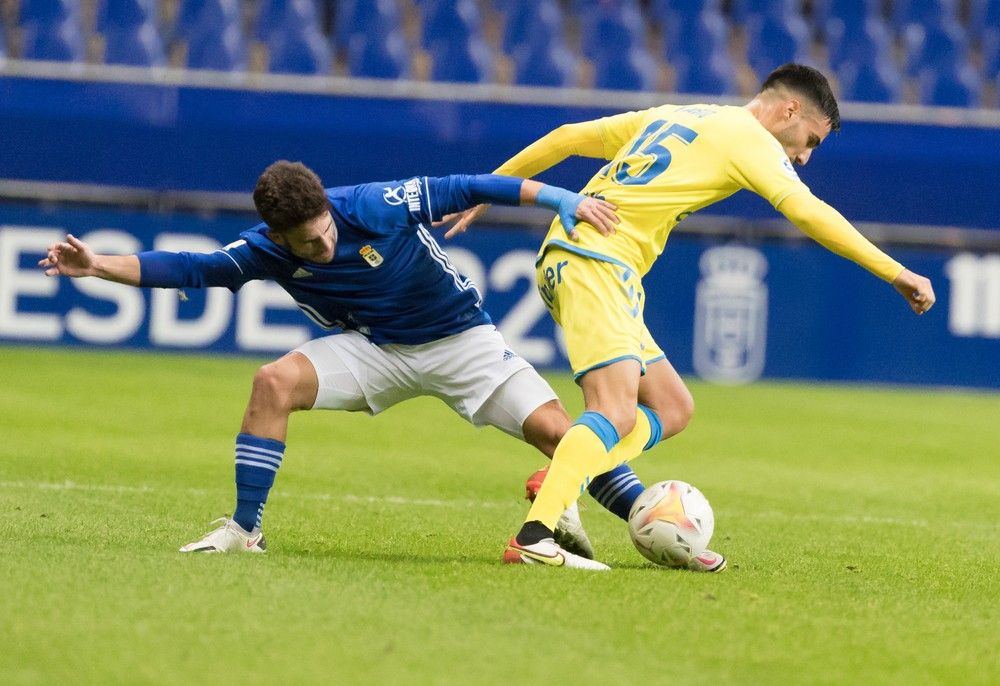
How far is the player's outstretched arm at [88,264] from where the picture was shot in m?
5.29

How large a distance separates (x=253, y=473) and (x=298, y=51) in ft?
38.0

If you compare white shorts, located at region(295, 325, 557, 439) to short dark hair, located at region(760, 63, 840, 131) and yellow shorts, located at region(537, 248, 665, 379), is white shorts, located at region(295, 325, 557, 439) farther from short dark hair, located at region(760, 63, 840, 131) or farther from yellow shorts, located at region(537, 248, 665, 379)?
short dark hair, located at region(760, 63, 840, 131)

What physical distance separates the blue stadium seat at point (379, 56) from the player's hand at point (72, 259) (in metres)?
11.4

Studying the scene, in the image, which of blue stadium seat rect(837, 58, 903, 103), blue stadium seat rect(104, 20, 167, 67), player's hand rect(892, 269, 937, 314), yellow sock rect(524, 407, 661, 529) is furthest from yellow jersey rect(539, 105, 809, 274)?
blue stadium seat rect(837, 58, 903, 103)

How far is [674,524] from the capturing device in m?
5.50

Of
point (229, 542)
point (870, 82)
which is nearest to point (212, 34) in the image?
point (870, 82)

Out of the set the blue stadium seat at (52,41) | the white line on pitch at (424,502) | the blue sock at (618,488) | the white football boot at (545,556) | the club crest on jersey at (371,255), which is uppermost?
the blue stadium seat at (52,41)

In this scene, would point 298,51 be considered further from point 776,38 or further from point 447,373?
point 447,373

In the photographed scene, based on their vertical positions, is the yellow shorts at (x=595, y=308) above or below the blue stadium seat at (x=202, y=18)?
below

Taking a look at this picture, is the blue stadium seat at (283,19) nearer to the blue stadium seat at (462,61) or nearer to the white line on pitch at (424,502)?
the blue stadium seat at (462,61)

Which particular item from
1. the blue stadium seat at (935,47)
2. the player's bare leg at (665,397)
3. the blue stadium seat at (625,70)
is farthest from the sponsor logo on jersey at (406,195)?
the blue stadium seat at (935,47)

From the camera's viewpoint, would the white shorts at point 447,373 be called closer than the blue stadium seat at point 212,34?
Yes

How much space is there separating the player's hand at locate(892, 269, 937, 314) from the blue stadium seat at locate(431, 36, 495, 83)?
11916mm

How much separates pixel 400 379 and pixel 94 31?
11.8 m
